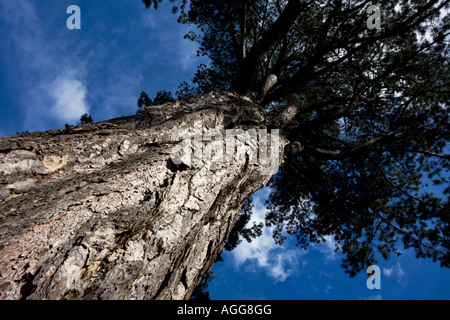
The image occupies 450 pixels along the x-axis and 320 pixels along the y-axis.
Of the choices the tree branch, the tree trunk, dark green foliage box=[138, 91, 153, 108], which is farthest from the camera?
dark green foliage box=[138, 91, 153, 108]

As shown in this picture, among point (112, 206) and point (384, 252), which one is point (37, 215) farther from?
point (384, 252)

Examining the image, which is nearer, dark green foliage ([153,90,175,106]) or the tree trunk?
the tree trunk

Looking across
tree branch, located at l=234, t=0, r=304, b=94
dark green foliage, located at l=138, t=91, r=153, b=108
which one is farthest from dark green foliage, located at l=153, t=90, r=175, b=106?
tree branch, located at l=234, t=0, r=304, b=94

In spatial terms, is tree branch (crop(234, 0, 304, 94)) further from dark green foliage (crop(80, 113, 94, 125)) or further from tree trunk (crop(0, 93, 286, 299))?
dark green foliage (crop(80, 113, 94, 125))

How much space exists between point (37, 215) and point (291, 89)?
5.04 m

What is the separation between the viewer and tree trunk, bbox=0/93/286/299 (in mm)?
1103

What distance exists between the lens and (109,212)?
4.62 ft

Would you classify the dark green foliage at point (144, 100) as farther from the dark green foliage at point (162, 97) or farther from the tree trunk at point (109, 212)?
the tree trunk at point (109, 212)

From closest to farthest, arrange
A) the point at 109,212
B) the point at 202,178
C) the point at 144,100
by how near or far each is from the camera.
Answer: the point at 109,212 → the point at 202,178 → the point at 144,100

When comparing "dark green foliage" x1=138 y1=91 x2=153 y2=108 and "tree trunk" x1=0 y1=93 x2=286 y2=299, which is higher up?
"dark green foliage" x1=138 y1=91 x2=153 y2=108

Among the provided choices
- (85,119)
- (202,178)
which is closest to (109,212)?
(202,178)

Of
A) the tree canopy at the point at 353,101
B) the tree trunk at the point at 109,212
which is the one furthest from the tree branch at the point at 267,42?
the tree trunk at the point at 109,212

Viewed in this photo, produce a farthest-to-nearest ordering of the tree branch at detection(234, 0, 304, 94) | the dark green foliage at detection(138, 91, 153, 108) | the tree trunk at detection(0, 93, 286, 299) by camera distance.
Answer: the dark green foliage at detection(138, 91, 153, 108) < the tree branch at detection(234, 0, 304, 94) < the tree trunk at detection(0, 93, 286, 299)

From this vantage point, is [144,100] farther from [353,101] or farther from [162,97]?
[353,101]
